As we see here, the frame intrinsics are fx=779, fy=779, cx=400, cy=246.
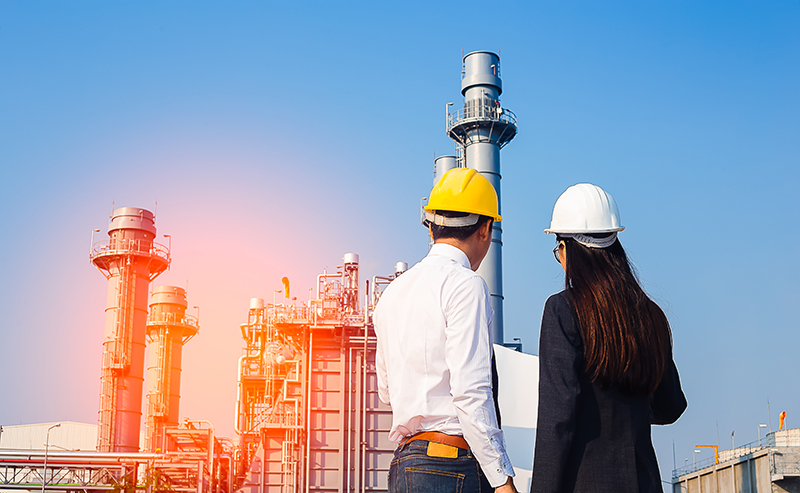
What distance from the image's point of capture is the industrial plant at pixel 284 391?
32.8 metres

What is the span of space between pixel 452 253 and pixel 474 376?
741 mm

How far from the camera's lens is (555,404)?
3598mm

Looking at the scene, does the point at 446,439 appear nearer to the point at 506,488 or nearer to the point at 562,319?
the point at 506,488

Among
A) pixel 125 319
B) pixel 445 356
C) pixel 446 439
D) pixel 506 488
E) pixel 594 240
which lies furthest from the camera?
pixel 125 319

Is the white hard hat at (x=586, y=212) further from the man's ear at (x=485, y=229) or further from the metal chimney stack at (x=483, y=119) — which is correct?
the metal chimney stack at (x=483, y=119)

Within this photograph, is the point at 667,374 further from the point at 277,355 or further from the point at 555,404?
the point at 277,355

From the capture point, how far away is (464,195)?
13.2ft

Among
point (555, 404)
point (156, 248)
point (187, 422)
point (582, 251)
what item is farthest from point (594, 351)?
point (156, 248)

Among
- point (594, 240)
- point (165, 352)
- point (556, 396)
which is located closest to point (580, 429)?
point (556, 396)

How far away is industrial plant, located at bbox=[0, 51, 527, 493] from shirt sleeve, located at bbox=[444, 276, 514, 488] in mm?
28098

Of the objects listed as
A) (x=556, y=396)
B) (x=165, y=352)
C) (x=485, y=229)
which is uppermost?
(x=165, y=352)

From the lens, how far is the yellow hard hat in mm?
4039

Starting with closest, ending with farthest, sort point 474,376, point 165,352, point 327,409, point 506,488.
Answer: point 506,488, point 474,376, point 327,409, point 165,352

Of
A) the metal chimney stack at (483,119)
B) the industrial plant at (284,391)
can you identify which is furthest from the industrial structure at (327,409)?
the metal chimney stack at (483,119)
